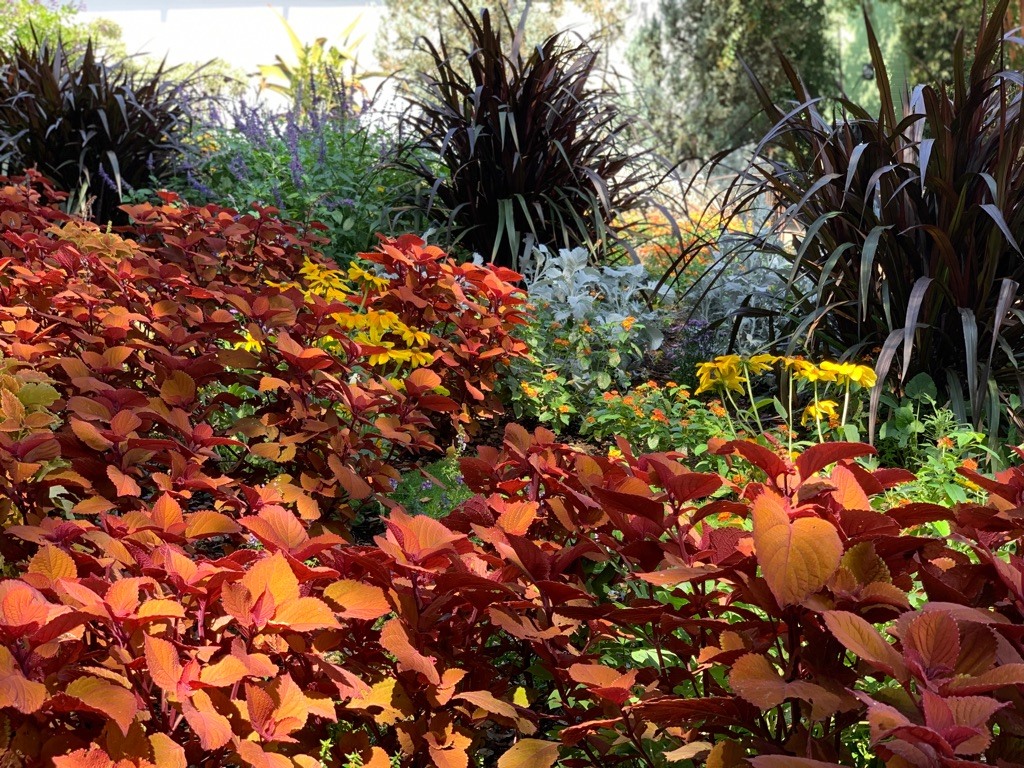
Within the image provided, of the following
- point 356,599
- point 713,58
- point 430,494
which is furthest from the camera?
point 713,58

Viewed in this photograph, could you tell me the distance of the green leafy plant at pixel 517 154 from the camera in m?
4.32

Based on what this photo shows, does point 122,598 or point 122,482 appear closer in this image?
point 122,598

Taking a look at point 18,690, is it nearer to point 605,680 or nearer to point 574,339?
point 605,680

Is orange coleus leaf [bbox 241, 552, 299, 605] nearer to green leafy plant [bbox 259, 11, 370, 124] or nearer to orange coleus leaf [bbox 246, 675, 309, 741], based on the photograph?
orange coleus leaf [bbox 246, 675, 309, 741]

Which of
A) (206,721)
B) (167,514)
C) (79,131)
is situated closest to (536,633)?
(206,721)

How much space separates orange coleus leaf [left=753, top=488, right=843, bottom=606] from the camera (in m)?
0.95

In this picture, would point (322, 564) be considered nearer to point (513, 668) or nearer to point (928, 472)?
point (513, 668)

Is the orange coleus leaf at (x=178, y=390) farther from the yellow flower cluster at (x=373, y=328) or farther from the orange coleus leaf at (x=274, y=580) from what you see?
the orange coleus leaf at (x=274, y=580)

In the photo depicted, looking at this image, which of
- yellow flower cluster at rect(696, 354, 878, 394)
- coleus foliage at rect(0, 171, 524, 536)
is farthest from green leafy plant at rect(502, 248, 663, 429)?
yellow flower cluster at rect(696, 354, 878, 394)

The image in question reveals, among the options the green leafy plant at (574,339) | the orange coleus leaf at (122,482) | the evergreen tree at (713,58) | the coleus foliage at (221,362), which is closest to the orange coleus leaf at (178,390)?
the coleus foliage at (221,362)

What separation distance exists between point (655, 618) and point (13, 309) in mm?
1871

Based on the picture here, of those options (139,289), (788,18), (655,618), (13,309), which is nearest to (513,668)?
(655,618)

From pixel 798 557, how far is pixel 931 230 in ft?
7.03

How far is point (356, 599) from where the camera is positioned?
1.11 metres
